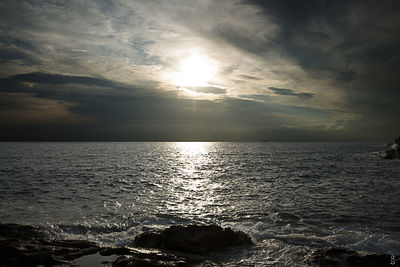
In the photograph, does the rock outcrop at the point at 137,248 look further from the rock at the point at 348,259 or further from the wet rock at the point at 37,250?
the rock at the point at 348,259

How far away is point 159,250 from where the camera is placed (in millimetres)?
11039

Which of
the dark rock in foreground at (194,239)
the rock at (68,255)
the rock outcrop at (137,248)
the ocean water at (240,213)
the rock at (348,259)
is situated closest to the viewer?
the rock at (68,255)

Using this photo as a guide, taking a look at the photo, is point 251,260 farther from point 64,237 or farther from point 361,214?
point 361,214

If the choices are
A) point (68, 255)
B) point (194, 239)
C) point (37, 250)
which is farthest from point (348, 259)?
point (37, 250)

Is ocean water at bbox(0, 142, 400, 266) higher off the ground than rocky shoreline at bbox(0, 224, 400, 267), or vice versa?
rocky shoreline at bbox(0, 224, 400, 267)

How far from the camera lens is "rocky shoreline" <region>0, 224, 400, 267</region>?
9.12 metres

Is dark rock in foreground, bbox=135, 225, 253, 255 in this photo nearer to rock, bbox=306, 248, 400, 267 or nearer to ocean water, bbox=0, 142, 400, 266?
ocean water, bbox=0, 142, 400, 266

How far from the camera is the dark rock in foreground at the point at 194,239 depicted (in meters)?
11.4

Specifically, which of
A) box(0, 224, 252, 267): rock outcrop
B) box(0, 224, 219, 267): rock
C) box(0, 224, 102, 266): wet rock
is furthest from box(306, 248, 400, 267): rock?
box(0, 224, 102, 266): wet rock

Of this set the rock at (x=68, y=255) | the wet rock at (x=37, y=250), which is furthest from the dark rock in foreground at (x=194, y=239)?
the wet rock at (x=37, y=250)

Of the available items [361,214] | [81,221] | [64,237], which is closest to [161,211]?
[81,221]

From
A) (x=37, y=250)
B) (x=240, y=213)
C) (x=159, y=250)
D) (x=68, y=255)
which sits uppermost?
(x=37, y=250)

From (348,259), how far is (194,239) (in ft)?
20.5

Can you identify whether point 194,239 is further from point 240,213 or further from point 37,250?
point 240,213
